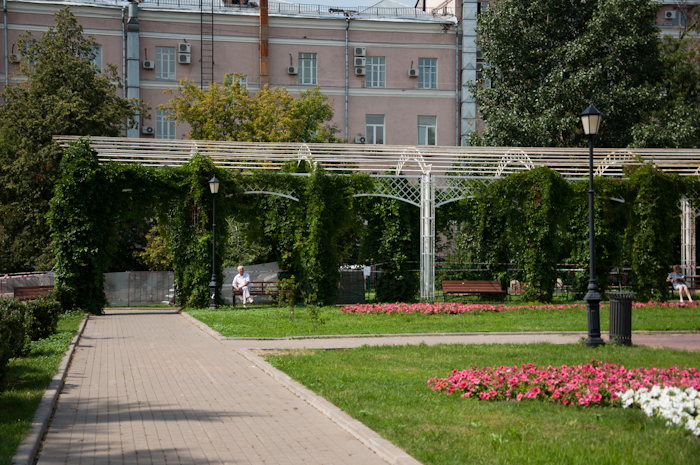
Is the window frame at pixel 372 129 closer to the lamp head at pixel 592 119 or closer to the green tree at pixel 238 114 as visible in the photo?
the green tree at pixel 238 114

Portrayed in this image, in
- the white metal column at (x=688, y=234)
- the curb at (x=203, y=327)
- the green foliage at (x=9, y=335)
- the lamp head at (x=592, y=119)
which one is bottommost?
the curb at (x=203, y=327)

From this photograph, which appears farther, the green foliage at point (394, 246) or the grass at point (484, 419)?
the green foliage at point (394, 246)

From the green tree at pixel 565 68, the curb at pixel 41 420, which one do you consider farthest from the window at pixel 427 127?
the curb at pixel 41 420

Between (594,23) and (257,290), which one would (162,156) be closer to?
(257,290)

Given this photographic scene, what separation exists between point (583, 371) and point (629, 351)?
11.1 ft

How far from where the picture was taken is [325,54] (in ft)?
141

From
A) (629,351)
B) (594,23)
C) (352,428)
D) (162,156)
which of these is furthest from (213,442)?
(594,23)

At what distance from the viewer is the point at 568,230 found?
86.3 ft

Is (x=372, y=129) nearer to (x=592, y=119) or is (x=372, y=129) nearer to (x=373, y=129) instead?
(x=373, y=129)

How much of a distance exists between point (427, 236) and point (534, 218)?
355 cm

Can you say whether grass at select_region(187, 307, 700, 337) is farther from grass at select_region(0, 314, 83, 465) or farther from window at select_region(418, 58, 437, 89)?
window at select_region(418, 58, 437, 89)

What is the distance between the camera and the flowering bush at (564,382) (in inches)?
296

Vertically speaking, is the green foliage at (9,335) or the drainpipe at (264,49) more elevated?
the drainpipe at (264,49)

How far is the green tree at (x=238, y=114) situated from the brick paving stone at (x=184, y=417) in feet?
78.0
